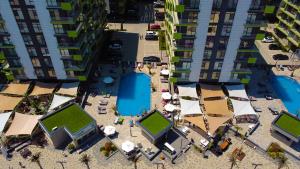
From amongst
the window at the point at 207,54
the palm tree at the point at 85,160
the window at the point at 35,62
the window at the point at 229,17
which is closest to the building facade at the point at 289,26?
the window at the point at 229,17

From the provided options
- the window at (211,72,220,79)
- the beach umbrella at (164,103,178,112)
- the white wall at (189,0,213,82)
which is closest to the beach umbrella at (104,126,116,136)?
the beach umbrella at (164,103,178,112)

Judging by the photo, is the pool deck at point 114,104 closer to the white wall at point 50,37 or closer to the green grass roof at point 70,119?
the green grass roof at point 70,119

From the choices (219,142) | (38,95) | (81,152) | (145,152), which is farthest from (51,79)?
(219,142)

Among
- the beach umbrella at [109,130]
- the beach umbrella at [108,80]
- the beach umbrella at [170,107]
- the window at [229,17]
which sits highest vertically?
the window at [229,17]

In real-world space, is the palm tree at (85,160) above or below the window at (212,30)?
below

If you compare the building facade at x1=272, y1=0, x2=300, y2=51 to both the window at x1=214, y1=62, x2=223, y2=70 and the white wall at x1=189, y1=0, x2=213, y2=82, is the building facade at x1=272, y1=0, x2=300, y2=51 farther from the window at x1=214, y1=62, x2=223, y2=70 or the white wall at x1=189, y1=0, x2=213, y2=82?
the white wall at x1=189, y1=0, x2=213, y2=82

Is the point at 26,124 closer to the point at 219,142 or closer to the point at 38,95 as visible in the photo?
the point at 38,95
